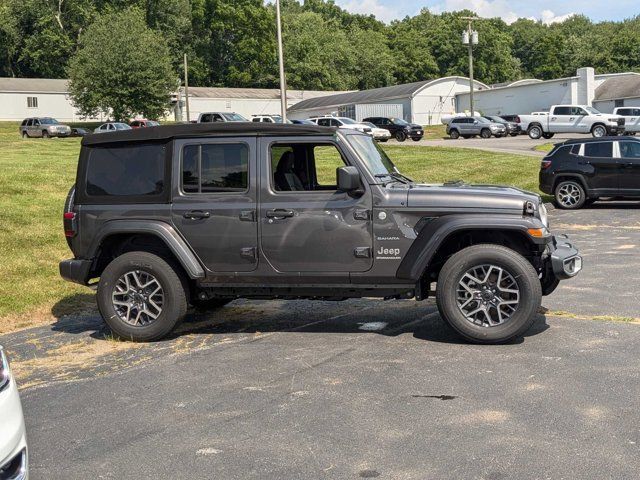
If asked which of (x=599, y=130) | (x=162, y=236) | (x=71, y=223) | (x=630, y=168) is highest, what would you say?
(x=599, y=130)

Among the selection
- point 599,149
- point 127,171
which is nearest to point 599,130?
point 599,149

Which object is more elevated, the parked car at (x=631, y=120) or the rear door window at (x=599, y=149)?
the parked car at (x=631, y=120)

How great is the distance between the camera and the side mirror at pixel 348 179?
710cm

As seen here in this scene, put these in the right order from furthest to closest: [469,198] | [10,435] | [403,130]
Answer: [403,130] → [469,198] → [10,435]

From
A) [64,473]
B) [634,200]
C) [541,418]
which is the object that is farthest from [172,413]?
[634,200]

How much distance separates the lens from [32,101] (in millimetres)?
76188

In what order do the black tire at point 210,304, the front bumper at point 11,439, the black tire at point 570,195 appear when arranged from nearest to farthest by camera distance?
the front bumper at point 11,439
the black tire at point 210,304
the black tire at point 570,195

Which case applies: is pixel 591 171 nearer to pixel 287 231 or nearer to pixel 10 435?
pixel 287 231

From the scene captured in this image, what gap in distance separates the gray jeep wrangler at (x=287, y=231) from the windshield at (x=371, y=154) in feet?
0.08

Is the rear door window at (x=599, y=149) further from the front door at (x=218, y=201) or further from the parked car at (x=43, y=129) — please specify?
the parked car at (x=43, y=129)

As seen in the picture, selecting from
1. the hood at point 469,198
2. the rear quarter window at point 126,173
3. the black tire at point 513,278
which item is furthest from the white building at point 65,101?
the black tire at point 513,278

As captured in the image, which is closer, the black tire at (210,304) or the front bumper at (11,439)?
the front bumper at (11,439)

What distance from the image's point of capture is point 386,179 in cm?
746

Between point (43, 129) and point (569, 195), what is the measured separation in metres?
44.1
